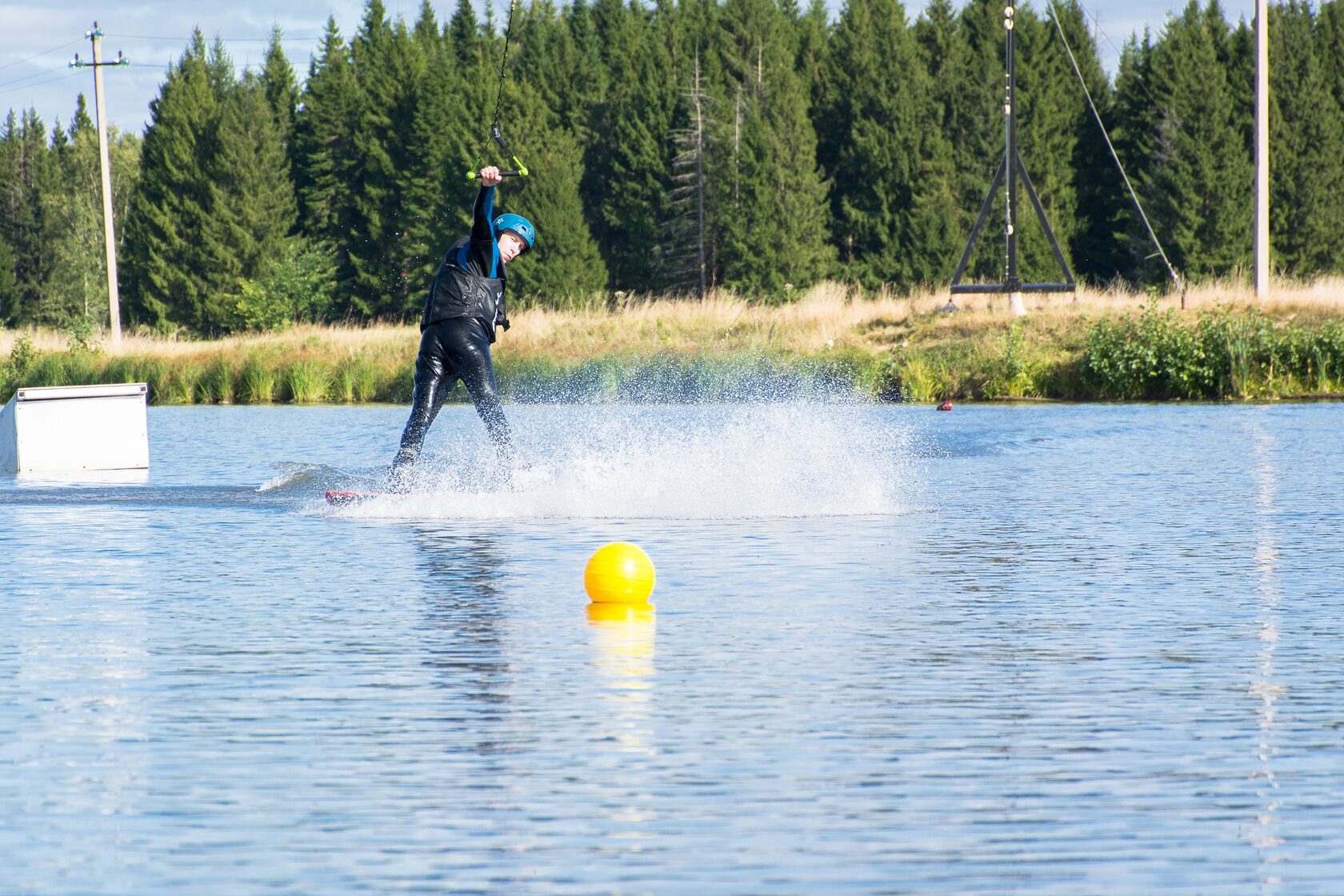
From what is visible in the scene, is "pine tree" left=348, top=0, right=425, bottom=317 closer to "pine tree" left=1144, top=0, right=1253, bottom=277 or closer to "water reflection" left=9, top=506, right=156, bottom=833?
"pine tree" left=1144, top=0, right=1253, bottom=277

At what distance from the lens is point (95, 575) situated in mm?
10195

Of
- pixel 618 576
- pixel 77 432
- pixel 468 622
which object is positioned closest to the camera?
pixel 468 622

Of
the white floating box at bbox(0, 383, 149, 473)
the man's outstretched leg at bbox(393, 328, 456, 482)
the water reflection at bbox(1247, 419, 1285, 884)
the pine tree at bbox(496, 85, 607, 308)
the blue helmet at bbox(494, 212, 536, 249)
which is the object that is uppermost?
the pine tree at bbox(496, 85, 607, 308)

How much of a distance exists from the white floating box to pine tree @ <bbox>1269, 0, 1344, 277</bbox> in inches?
1731

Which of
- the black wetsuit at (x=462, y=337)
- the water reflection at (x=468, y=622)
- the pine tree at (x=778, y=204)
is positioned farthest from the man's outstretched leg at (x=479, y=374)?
the pine tree at (x=778, y=204)

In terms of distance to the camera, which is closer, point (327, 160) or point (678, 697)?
point (678, 697)

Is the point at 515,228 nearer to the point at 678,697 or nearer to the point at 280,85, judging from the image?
the point at 678,697

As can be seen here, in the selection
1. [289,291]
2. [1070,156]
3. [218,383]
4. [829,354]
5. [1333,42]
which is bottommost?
[218,383]

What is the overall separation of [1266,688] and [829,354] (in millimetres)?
27441

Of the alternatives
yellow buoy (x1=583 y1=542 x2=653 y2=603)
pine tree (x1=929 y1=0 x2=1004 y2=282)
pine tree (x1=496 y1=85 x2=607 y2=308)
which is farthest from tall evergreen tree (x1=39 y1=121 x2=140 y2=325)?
yellow buoy (x1=583 y1=542 x2=653 y2=603)

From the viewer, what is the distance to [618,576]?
868 cm

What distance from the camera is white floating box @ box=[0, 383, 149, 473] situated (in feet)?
59.9

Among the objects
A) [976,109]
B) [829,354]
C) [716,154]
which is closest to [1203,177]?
[976,109]

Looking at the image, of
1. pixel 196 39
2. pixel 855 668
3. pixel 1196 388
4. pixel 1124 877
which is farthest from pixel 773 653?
pixel 196 39
